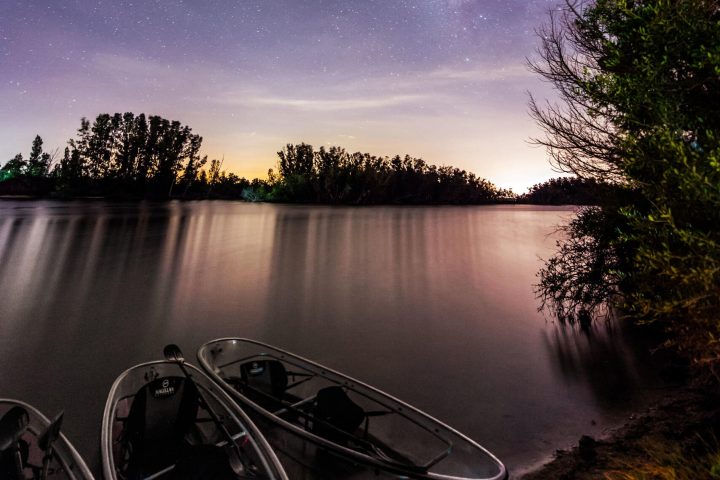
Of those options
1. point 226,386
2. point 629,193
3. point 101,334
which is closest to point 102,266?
point 101,334

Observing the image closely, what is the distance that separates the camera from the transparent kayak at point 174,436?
529 centimetres

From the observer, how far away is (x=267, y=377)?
26.3 feet

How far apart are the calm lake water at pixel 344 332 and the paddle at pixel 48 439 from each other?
240cm

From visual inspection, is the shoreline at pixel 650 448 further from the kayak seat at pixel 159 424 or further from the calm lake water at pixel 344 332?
the kayak seat at pixel 159 424

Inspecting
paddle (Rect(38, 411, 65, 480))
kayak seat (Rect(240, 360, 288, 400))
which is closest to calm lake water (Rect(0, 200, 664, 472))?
paddle (Rect(38, 411, 65, 480))

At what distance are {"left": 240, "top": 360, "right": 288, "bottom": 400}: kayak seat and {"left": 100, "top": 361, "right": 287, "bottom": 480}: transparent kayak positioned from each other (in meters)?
0.80

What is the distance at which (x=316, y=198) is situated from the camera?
162 m

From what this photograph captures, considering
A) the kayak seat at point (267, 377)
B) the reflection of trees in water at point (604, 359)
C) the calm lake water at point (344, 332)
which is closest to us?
the kayak seat at point (267, 377)

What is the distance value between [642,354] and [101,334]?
18.4 meters

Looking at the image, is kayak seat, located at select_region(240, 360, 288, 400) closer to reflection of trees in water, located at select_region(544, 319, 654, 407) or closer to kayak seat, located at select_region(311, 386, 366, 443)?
kayak seat, located at select_region(311, 386, 366, 443)

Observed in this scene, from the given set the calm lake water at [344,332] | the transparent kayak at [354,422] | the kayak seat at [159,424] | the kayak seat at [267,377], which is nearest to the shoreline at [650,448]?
the calm lake water at [344,332]

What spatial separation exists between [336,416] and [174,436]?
99.5 inches

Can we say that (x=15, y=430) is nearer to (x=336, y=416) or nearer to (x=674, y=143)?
(x=336, y=416)

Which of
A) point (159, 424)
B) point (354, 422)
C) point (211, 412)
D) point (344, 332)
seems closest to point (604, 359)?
point (344, 332)
